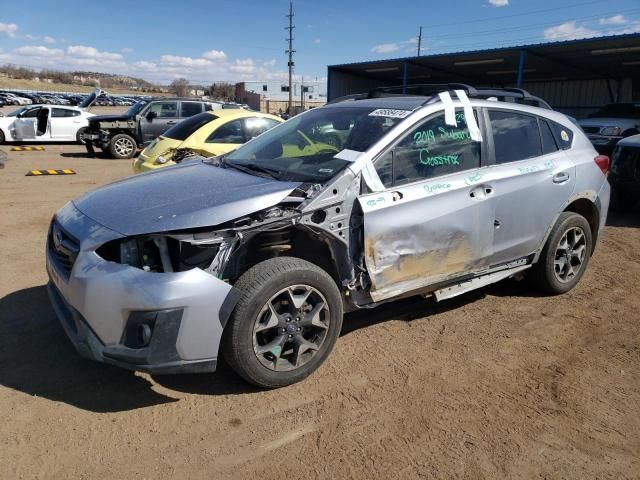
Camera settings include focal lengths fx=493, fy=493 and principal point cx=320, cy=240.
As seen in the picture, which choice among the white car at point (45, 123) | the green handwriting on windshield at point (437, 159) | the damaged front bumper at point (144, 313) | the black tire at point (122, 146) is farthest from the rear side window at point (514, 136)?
the white car at point (45, 123)

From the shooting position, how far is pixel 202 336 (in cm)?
271

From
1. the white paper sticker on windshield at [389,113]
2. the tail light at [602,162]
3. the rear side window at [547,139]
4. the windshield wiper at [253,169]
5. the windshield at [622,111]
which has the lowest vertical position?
the windshield wiper at [253,169]

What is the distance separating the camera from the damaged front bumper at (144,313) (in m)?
2.60

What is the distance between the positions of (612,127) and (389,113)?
34.8 feet

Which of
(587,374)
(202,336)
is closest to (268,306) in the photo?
(202,336)

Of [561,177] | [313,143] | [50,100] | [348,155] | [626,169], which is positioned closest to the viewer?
[348,155]

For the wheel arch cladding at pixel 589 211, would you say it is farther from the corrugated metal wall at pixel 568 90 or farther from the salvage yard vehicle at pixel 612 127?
the corrugated metal wall at pixel 568 90

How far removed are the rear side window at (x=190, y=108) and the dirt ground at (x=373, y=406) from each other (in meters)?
12.4

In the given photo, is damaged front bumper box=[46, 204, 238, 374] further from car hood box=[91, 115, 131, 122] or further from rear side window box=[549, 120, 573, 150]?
car hood box=[91, 115, 131, 122]

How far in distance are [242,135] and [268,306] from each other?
6.24m

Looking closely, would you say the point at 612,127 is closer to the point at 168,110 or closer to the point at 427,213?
the point at 427,213

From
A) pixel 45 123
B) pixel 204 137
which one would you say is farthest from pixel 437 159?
pixel 45 123

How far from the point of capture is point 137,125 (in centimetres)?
1534

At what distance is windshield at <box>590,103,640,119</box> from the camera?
12.9 metres
